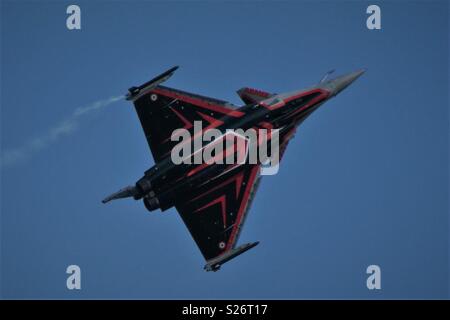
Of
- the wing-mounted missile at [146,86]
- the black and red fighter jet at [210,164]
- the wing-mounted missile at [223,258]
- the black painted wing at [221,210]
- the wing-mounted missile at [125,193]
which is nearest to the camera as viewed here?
the wing-mounted missile at [125,193]

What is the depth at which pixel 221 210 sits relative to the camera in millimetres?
34188

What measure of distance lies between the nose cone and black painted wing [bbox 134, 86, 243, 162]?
4935mm

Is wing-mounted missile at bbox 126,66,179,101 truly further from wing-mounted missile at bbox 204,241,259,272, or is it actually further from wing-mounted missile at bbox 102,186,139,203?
wing-mounted missile at bbox 204,241,259,272

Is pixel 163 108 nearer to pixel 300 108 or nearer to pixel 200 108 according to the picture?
pixel 200 108

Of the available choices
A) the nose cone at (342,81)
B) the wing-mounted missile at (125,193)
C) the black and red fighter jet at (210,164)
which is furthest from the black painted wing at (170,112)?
the nose cone at (342,81)

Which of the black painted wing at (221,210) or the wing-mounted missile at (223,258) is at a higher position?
the black painted wing at (221,210)

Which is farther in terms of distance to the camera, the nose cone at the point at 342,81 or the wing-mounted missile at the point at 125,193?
the nose cone at the point at 342,81

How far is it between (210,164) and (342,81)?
301 inches

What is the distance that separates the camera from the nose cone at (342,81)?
34.0 m

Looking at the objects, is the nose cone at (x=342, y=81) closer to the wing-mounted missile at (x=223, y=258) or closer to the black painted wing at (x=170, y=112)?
the black painted wing at (x=170, y=112)

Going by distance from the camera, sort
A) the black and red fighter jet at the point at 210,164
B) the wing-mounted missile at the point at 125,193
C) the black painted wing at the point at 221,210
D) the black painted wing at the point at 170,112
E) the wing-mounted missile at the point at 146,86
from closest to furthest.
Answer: the wing-mounted missile at the point at 125,193
the black and red fighter jet at the point at 210,164
the wing-mounted missile at the point at 146,86
the black painted wing at the point at 170,112
the black painted wing at the point at 221,210

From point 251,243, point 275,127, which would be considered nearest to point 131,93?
point 275,127

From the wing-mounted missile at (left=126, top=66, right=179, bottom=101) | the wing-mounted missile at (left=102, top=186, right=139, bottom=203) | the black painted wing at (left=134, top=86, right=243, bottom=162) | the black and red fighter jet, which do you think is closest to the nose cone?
the black and red fighter jet

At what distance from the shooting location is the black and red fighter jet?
3195cm
